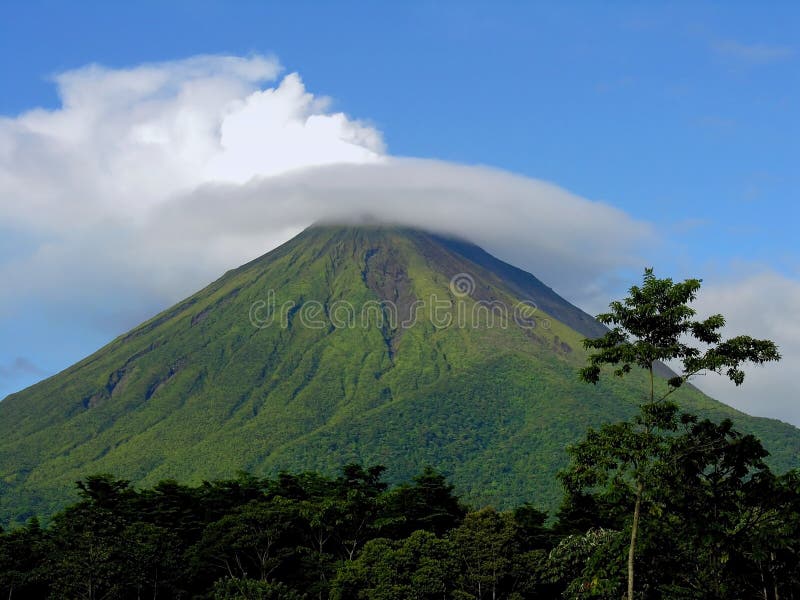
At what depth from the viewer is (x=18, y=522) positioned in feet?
430

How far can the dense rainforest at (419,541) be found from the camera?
26.8m

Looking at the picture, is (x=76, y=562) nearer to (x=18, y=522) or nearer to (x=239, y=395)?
(x=18, y=522)

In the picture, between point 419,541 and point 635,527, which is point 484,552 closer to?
point 419,541

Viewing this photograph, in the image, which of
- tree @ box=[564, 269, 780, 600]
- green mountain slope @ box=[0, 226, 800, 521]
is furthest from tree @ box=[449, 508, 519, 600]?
green mountain slope @ box=[0, 226, 800, 521]

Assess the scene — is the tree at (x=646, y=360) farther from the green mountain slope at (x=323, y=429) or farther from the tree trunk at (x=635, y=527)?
the green mountain slope at (x=323, y=429)

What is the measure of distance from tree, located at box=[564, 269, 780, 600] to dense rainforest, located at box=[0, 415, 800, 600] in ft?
1.22

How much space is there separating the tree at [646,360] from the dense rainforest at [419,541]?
1.22 feet

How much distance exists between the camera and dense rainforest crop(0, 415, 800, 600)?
26.8m

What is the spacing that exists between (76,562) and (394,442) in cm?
Answer: 12514

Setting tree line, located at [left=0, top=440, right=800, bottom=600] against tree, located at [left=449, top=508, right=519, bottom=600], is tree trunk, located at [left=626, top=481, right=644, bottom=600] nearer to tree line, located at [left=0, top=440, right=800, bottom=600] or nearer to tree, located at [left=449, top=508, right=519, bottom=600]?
tree line, located at [left=0, top=440, right=800, bottom=600]

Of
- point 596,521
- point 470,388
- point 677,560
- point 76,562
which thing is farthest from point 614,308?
point 470,388

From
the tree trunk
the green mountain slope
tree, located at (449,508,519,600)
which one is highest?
the green mountain slope

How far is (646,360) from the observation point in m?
26.9

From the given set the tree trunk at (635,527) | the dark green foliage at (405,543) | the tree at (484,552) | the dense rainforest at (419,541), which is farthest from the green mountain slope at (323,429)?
the tree trunk at (635,527)
